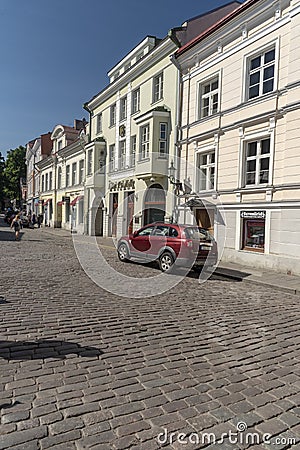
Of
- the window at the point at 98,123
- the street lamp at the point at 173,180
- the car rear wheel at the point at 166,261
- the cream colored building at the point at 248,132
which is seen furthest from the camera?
the window at the point at 98,123

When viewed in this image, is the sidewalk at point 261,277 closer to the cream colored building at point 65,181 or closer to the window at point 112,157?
the window at point 112,157

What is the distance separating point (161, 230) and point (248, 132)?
17.3ft

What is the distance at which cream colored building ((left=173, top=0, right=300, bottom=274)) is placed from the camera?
36.7ft

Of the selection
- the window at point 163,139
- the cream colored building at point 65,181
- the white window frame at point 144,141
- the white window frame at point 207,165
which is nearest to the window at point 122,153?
the white window frame at point 144,141

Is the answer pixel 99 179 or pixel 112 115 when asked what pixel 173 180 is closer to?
pixel 99 179

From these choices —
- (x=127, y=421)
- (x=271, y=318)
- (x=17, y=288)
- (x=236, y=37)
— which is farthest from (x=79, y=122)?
(x=127, y=421)

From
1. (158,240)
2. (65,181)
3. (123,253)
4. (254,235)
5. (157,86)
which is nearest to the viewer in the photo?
(158,240)

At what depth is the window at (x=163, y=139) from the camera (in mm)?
17984

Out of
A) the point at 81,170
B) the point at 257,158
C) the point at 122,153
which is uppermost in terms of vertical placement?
the point at 122,153

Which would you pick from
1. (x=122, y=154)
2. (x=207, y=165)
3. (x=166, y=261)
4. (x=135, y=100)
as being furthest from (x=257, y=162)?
(x=122, y=154)

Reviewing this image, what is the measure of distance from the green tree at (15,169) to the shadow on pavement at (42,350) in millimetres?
72943

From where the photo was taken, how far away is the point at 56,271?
402 inches

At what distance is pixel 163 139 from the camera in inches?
712

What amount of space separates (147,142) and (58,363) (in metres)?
16.3
